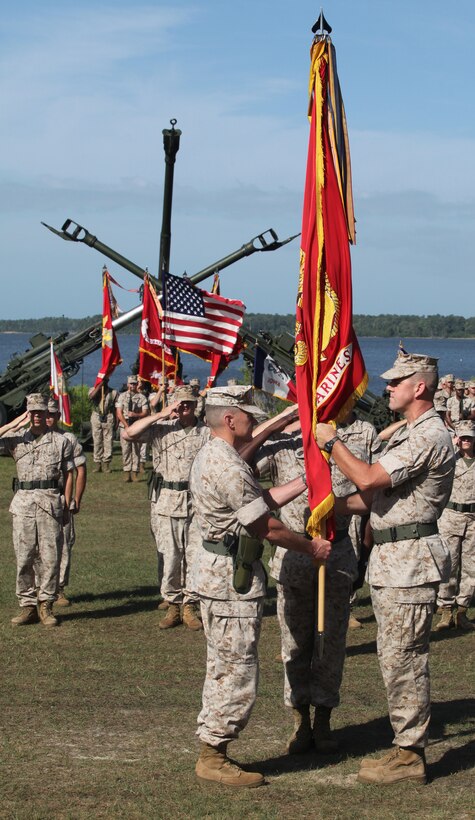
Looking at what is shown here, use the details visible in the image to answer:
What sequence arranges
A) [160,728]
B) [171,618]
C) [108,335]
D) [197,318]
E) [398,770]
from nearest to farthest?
1. [398,770]
2. [160,728]
3. [171,618]
4. [197,318]
5. [108,335]

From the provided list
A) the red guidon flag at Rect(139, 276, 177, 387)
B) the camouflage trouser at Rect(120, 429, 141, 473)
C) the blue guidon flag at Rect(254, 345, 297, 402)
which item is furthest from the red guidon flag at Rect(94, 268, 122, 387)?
the blue guidon flag at Rect(254, 345, 297, 402)

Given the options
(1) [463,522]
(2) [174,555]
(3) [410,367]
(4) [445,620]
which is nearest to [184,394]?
(2) [174,555]

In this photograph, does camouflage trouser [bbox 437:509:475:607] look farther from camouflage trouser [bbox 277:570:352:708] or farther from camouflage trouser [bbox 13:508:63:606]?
camouflage trouser [bbox 277:570:352:708]

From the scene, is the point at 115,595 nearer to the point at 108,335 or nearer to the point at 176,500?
the point at 176,500

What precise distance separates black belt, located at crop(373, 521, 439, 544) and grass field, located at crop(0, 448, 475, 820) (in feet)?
4.50

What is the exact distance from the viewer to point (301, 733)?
23.4 feet

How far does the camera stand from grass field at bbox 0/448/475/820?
6.18 metres

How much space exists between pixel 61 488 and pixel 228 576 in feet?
17.8

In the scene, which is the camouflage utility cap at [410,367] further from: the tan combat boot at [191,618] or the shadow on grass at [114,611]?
the shadow on grass at [114,611]

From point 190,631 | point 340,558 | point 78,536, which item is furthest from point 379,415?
point 340,558

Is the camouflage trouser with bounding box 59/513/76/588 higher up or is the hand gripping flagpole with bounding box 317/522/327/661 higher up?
the hand gripping flagpole with bounding box 317/522/327/661

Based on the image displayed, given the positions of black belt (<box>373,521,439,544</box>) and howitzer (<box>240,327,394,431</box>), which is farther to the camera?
howitzer (<box>240,327,394,431</box>)

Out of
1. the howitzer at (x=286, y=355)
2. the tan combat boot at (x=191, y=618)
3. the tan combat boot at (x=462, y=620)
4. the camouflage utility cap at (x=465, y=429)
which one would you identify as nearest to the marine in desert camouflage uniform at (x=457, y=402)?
the howitzer at (x=286, y=355)

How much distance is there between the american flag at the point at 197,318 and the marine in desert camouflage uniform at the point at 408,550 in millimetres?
6620
